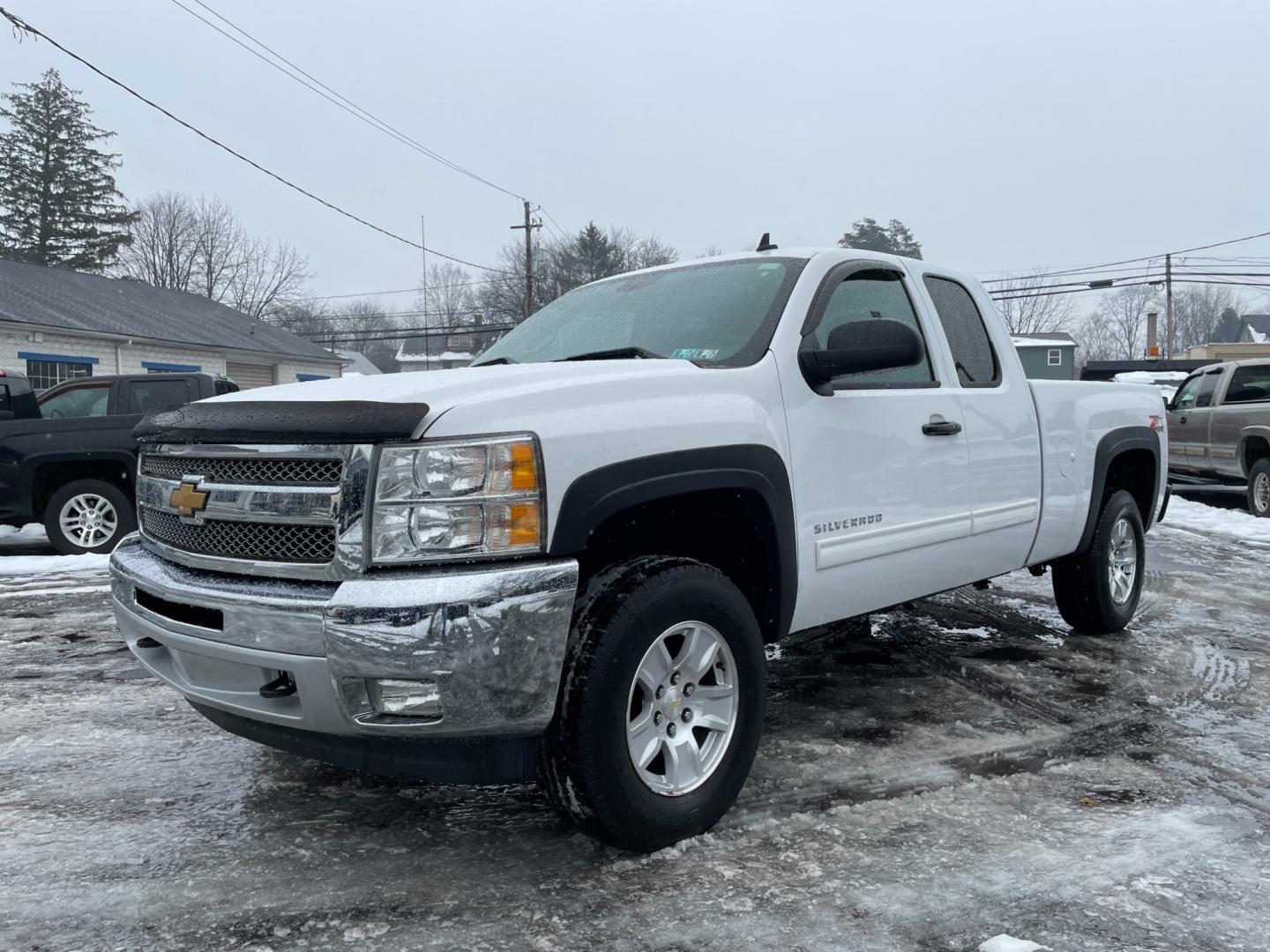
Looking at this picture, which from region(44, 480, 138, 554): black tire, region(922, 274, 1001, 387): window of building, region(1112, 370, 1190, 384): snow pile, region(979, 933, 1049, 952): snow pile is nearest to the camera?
region(979, 933, 1049, 952): snow pile

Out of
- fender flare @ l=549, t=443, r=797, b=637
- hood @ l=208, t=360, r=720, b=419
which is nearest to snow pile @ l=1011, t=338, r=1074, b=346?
fender flare @ l=549, t=443, r=797, b=637

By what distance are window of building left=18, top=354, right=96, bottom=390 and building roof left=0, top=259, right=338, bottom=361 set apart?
79 cm

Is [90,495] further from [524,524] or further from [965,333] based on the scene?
[524,524]

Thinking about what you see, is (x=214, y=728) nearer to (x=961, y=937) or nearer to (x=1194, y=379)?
A: (x=961, y=937)

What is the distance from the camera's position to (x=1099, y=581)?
17.7ft

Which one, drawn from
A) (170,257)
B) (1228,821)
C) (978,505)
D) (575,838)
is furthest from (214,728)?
(170,257)

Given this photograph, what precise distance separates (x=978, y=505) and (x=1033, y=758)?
42.7 inches

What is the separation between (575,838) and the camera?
120 inches

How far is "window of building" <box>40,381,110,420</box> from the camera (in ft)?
31.9

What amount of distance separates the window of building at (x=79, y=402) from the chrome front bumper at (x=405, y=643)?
820 cm

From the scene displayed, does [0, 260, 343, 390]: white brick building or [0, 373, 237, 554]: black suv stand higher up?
[0, 260, 343, 390]: white brick building

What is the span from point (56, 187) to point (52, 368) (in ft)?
87.3

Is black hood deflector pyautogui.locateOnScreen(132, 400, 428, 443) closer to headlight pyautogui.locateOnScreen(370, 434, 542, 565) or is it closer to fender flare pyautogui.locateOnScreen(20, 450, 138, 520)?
headlight pyautogui.locateOnScreen(370, 434, 542, 565)

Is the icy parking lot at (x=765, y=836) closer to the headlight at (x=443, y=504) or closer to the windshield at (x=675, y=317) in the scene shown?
the headlight at (x=443, y=504)
